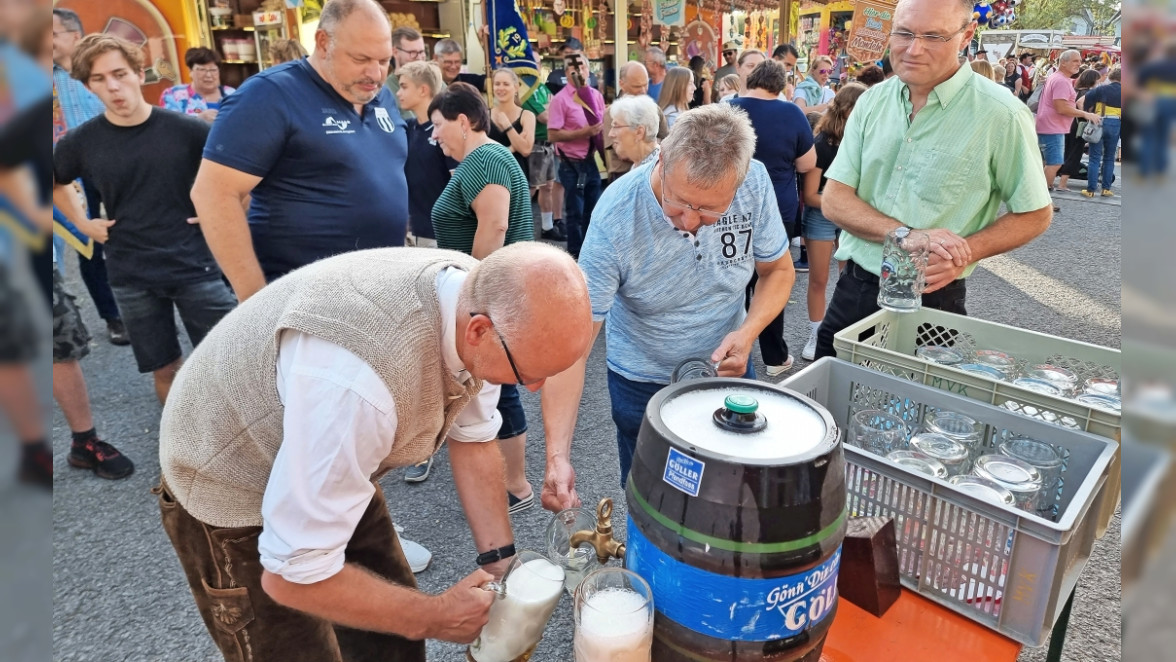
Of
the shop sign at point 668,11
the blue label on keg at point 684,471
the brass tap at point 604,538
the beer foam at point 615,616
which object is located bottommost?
the brass tap at point 604,538

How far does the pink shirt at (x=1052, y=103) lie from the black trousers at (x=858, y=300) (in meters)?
8.19

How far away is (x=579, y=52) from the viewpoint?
23.6 feet

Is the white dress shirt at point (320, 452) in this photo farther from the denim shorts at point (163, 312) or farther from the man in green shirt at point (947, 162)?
the denim shorts at point (163, 312)

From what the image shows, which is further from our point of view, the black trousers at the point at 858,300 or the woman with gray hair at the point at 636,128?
the woman with gray hair at the point at 636,128

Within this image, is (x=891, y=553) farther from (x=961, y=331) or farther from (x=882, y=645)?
(x=961, y=331)

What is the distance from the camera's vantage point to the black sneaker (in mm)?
234

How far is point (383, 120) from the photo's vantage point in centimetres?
275

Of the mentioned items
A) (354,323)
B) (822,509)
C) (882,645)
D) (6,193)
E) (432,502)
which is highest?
(6,193)

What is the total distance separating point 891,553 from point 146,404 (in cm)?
429

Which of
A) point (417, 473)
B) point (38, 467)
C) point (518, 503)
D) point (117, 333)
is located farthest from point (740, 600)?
point (117, 333)

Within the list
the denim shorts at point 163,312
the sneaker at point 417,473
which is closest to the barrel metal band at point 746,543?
the sneaker at point 417,473

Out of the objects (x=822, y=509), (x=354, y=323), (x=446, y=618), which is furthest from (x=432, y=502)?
(x=822, y=509)

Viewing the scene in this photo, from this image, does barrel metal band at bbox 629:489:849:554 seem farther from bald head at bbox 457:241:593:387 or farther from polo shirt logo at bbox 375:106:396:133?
polo shirt logo at bbox 375:106:396:133

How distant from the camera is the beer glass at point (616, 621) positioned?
1054 millimetres
